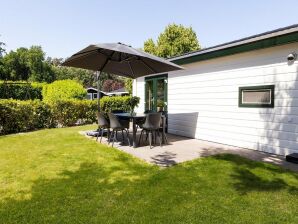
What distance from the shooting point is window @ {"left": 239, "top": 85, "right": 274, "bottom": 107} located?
624 centimetres

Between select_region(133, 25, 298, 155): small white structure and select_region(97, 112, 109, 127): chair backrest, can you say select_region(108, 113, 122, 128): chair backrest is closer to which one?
select_region(97, 112, 109, 127): chair backrest

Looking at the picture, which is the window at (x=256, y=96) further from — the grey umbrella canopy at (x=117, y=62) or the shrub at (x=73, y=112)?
the shrub at (x=73, y=112)

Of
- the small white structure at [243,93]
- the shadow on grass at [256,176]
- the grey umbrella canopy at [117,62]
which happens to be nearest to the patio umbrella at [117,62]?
the grey umbrella canopy at [117,62]

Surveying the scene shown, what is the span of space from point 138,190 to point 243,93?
4.68m

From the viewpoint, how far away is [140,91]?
12227 mm

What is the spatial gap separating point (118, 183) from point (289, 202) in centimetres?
271

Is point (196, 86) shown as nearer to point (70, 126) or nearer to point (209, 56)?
point (209, 56)

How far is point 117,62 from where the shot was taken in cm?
826

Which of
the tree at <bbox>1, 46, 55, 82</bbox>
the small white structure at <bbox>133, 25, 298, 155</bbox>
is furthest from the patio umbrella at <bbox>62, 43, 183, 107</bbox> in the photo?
the tree at <bbox>1, 46, 55, 82</bbox>

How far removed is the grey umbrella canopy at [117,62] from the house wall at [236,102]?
1.53 metres

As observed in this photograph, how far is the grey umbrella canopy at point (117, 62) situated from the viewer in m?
6.97

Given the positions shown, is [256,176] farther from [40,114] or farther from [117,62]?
[40,114]

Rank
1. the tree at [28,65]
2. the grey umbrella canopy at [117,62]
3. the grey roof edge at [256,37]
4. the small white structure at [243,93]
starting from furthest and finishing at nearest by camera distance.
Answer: the tree at [28,65], the grey umbrella canopy at [117,62], the small white structure at [243,93], the grey roof edge at [256,37]

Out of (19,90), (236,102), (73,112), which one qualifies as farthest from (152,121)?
(19,90)
